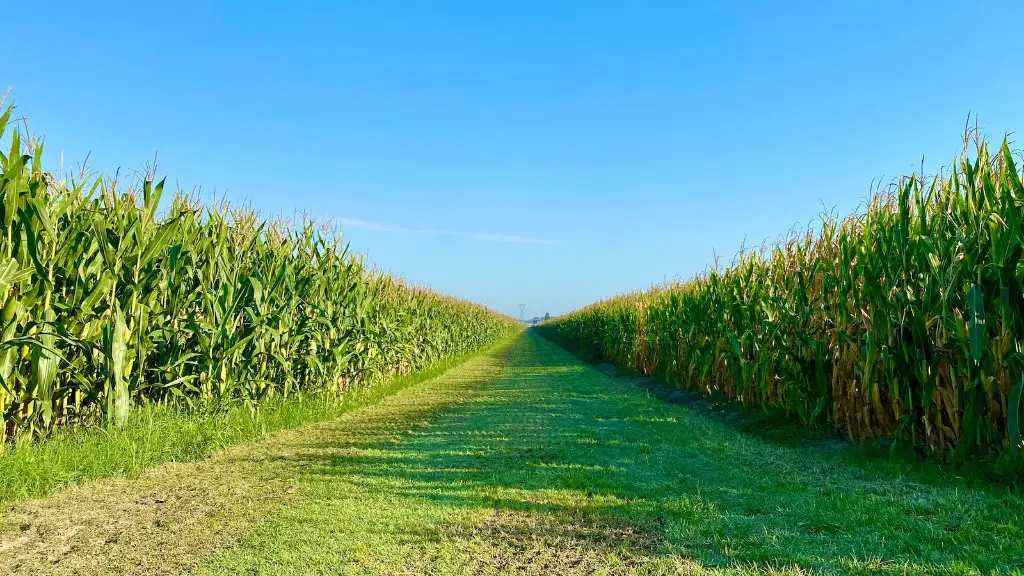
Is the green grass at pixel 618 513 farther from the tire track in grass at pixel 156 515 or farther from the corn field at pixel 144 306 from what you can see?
the corn field at pixel 144 306

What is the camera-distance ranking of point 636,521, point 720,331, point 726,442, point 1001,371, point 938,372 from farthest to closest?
point 720,331, point 726,442, point 938,372, point 1001,371, point 636,521

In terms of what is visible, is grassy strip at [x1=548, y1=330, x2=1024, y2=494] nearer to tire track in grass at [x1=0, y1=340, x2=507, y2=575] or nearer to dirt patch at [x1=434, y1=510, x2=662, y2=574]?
dirt patch at [x1=434, y1=510, x2=662, y2=574]

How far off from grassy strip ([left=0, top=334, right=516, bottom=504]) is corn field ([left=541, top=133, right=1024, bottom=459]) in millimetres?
6878

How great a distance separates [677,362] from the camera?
11883 millimetres

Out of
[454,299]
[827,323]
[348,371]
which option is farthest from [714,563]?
[454,299]

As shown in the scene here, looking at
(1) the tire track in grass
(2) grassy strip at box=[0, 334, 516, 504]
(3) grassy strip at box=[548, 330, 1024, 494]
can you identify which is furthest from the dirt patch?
(2) grassy strip at box=[0, 334, 516, 504]

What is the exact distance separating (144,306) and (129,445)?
4.50 feet

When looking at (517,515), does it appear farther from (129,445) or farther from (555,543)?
(129,445)

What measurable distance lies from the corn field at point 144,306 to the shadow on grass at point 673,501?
5.82 ft

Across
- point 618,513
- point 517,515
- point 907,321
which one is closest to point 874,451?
point 907,321

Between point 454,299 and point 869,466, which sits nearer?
point 869,466

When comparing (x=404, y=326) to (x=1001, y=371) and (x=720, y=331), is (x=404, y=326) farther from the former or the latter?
(x=1001, y=371)

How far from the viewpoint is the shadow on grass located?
3164 millimetres

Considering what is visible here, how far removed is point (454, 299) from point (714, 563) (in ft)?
70.4
